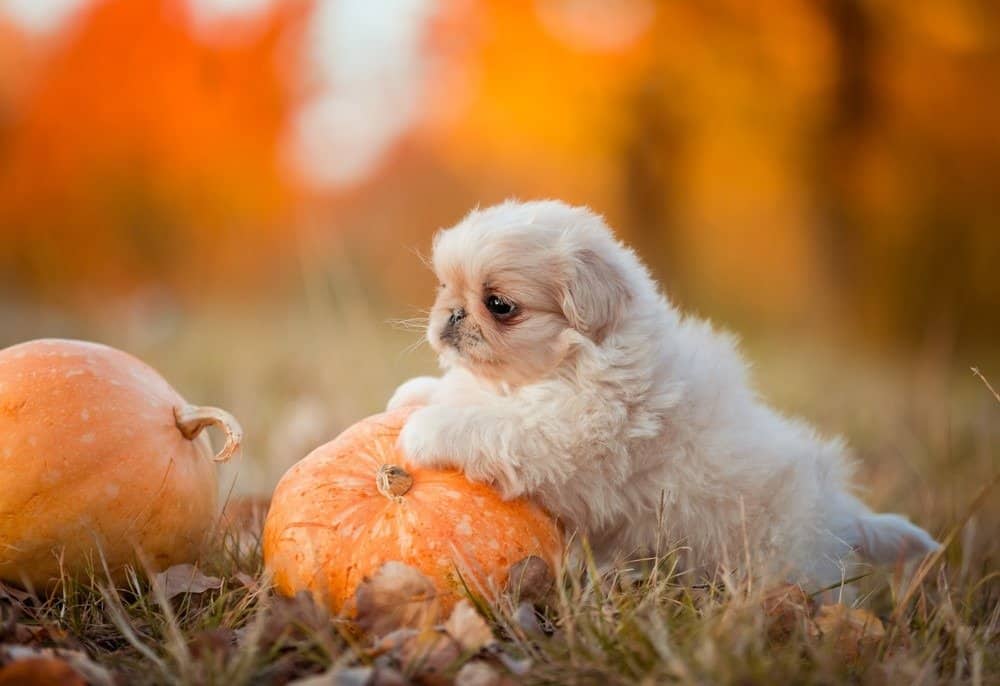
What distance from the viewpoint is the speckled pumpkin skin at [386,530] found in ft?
8.23

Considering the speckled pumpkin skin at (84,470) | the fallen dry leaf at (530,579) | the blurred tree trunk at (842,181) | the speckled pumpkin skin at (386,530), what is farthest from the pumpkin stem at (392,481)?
the blurred tree trunk at (842,181)

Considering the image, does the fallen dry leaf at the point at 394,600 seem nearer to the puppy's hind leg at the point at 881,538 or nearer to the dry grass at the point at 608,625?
the dry grass at the point at 608,625

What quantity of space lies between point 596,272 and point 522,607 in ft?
3.47

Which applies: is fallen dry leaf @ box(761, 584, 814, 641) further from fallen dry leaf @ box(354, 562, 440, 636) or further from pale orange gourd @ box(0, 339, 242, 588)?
pale orange gourd @ box(0, 339, 242, 588)

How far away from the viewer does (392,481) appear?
262 cm

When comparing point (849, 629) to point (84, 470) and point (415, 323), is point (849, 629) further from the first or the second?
point (84, 470)

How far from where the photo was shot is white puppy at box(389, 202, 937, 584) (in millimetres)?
2701

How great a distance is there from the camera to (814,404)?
20.8ft

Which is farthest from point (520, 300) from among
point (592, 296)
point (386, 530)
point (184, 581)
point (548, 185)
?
point (548, 185)

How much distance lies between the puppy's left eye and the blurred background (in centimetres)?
286

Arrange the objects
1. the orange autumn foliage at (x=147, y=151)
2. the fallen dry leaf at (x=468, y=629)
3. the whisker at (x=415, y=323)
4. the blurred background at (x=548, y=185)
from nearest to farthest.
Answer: the fallen dry leaf at (x=468, y=629) < the whisker at (x=415, y=323) < the blurred background at (x=548, y=185) < the orange autumn foliage at (x=147, y=151)

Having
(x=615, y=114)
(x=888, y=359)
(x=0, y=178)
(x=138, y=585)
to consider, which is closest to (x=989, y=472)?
(x=138, y=585)

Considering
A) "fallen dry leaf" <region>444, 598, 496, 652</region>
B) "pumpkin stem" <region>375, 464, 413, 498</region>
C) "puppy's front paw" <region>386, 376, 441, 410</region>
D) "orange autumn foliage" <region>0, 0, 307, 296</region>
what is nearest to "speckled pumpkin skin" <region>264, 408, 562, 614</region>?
"pumpkin stem" <region>375, 464, 413, 498</region>

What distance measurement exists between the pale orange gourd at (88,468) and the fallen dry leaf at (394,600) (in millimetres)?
657
